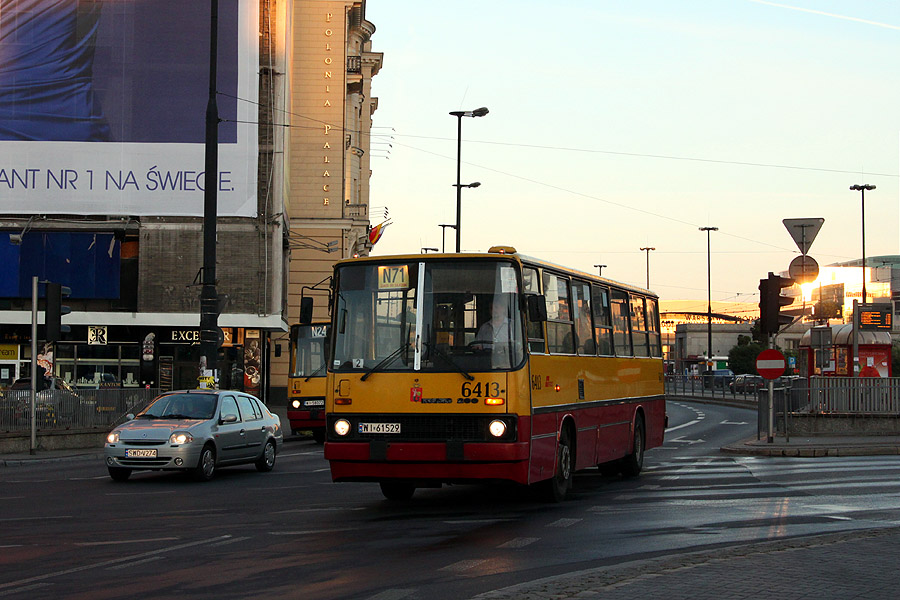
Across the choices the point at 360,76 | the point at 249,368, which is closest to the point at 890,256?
the point at 360,76

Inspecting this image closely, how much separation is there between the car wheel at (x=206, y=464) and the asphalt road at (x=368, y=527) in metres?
0.23

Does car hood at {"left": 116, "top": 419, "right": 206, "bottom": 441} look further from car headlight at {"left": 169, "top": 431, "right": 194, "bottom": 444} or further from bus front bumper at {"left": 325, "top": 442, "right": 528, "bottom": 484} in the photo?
bus front bumper at {"left": 325, "top": 442, "right": 528, "bottom": 484}

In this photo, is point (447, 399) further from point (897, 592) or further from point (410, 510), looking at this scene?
point (897, 592)

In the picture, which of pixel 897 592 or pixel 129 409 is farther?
pixel 129 409

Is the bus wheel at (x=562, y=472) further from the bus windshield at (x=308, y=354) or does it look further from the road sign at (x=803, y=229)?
the bus windshield at (x=308, y=354)

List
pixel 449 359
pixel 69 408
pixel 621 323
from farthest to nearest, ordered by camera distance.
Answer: pixel 69 408, pixel 621 323, pixel 449 359

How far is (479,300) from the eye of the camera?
537 inches

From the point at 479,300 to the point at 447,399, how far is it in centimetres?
120

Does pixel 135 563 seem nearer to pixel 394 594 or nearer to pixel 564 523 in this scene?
pixel 394 594

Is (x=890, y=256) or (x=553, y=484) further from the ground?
(x=890, y=256)

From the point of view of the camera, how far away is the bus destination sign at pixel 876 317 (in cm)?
4272

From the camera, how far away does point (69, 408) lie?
2652 cm

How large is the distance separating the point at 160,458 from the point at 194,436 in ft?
2.02

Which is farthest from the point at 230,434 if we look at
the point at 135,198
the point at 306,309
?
the point at 135,198
